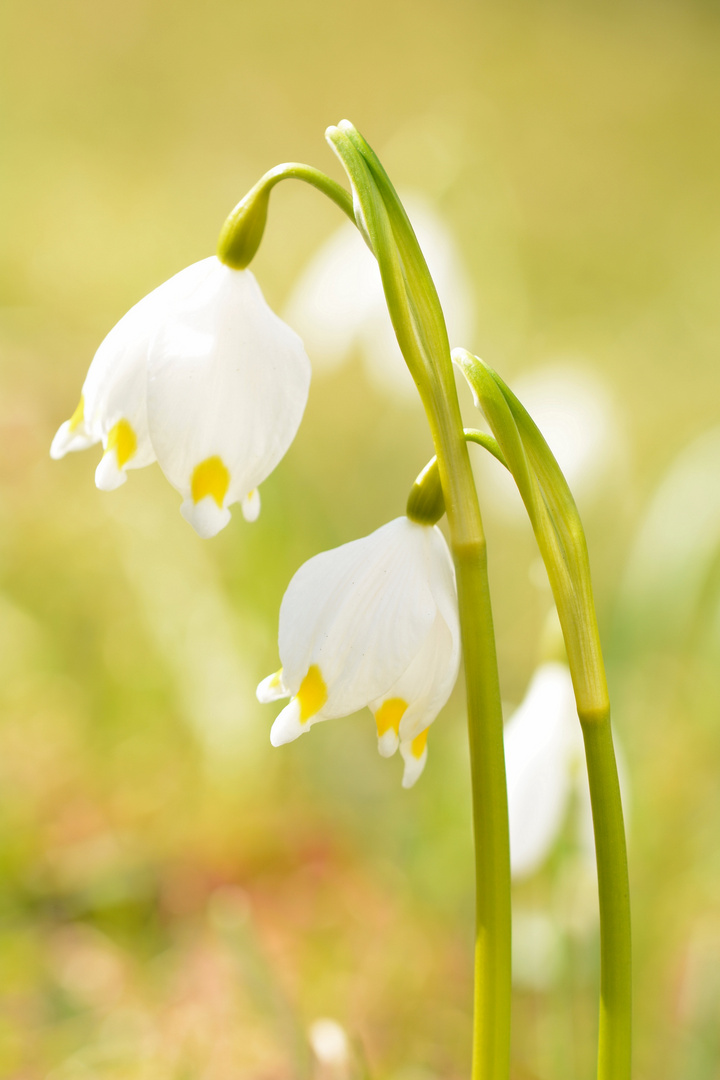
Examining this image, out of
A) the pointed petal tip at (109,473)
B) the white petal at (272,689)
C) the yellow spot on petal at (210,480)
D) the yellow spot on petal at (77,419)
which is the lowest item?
the white petal at (272,689)

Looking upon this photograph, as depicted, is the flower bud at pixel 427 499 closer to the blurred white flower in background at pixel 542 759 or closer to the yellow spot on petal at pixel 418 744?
the yellow spot on petal at pixel 418 744

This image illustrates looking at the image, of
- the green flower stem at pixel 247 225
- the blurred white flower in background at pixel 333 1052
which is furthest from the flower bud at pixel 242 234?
the blurred white flower in background at pixel 333 1052

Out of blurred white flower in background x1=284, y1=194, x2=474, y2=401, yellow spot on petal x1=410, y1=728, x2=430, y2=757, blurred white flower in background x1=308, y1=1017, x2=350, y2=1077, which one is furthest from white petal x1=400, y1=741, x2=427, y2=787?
blurred white flower in background x1=284, y1=194, x2=474, y2=401

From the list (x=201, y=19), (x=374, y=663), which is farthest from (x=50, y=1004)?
(x=201, y=19)

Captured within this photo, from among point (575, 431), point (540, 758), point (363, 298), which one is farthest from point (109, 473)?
point (575, 431)

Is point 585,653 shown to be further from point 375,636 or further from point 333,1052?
point 333,1052

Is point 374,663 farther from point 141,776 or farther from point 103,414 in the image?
point 141,776
